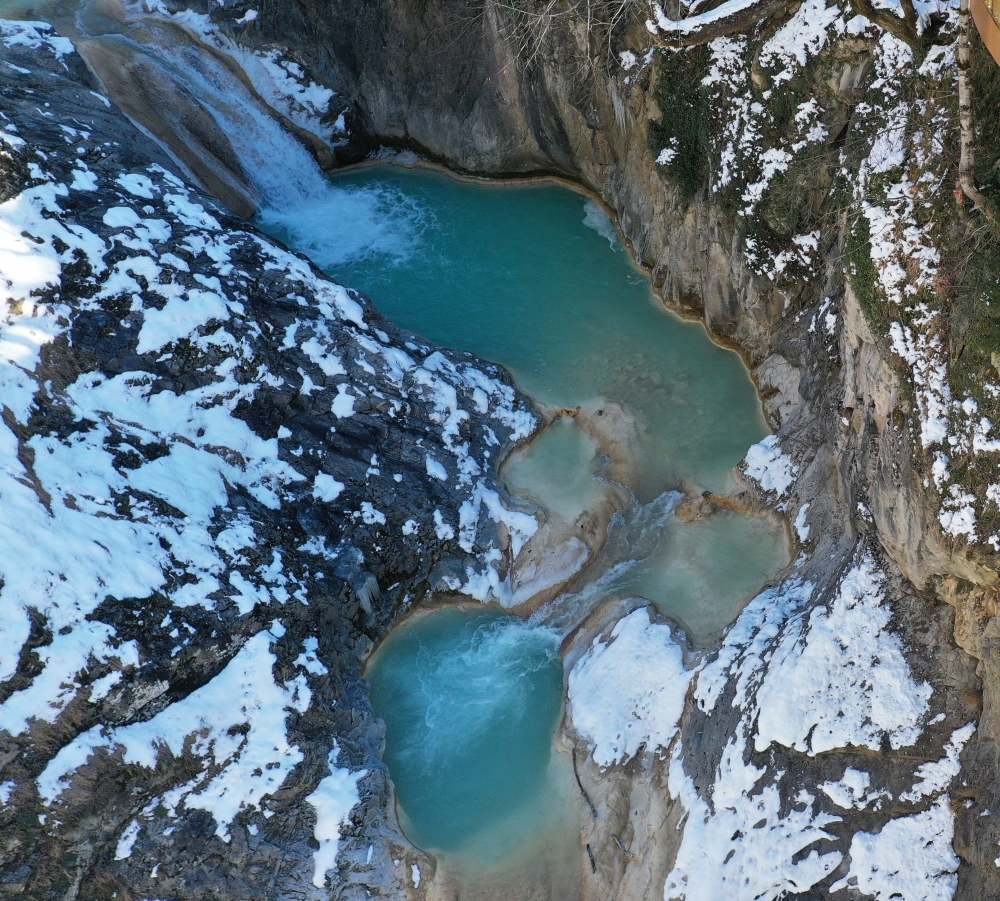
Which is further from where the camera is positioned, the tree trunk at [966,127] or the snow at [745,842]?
the snow at [745,842]

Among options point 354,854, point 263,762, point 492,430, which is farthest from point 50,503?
point 492,430

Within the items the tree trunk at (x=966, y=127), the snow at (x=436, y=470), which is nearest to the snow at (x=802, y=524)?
the tree trunk at (x=966, y=127)

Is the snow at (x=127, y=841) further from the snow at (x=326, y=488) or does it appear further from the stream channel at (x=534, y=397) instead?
the snow at (x=326, y=488)

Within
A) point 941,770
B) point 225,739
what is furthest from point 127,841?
point 941,770

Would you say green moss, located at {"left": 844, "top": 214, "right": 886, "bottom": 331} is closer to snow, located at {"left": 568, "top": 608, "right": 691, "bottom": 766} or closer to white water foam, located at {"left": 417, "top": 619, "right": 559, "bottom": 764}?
snow, located at {"left": 568, "top": 608, "right": 691, "bottom": 766}

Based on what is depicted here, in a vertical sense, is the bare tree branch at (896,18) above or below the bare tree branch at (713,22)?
above

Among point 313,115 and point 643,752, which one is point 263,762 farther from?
point 313,115
